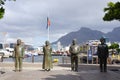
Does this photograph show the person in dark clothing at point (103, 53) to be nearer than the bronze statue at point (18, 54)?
Yes

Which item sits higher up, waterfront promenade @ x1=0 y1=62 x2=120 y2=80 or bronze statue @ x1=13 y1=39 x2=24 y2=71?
bronze statue @ x1=13 y1=39 x2=24 y2=71

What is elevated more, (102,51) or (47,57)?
(102,51)

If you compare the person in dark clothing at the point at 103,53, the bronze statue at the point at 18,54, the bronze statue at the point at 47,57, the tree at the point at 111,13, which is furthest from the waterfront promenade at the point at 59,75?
the tree at the point at 111,13

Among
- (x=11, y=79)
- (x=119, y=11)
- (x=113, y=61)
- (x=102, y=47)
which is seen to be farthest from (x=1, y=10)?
(x=113, y=61)

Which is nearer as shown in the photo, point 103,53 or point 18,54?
point 103,53

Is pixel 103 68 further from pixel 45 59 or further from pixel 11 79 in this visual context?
pixel 11 79

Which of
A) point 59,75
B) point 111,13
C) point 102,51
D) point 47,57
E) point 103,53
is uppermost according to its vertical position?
point 111,13

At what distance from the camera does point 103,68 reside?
25.1m

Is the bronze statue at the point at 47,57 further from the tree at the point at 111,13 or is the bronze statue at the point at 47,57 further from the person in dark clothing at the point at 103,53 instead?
the tree at the point at 111,13

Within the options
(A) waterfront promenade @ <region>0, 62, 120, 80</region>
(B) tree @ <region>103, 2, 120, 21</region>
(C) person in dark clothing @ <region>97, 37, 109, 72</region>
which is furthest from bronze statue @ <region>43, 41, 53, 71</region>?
(B) tree @ <region>103, 2, 120, 21</region>

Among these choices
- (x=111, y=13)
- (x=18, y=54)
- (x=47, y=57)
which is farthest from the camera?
(x=111, y=13)

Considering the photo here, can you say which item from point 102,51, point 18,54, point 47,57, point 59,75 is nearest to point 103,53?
point 102,51

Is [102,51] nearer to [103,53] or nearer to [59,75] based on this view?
[103,53]

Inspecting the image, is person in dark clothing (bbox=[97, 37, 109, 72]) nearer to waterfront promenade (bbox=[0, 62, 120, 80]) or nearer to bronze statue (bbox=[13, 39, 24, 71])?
waterfront promenade (bbox=[0, 62, 120, 80])
